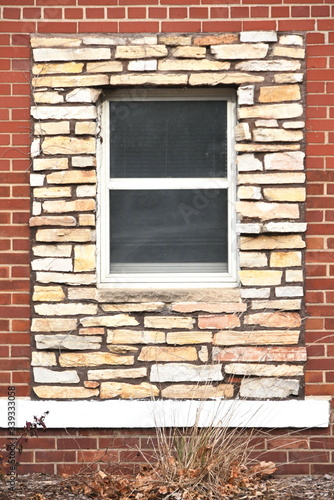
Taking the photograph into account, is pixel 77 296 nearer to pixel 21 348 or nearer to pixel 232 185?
pixel 21 348

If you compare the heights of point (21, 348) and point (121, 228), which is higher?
point (121, 228)

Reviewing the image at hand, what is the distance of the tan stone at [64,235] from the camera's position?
201 inches

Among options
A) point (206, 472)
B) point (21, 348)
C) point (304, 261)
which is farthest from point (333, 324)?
point (21, 348)

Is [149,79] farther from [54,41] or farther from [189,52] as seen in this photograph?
[54,41]

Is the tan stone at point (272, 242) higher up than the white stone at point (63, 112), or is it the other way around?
the white stone at point (63, 112)

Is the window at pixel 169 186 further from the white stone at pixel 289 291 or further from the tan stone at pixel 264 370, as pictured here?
the tan stone at pixel 264 370

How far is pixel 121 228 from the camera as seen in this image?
17.3 ft

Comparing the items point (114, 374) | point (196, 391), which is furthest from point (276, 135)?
point (114, 374)

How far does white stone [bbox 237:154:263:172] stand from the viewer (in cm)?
510

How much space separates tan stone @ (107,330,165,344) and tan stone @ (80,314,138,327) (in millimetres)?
56

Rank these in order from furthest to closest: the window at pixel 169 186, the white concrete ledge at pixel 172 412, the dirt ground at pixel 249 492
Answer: the window at pixel 169 186 < the white concrete ledge at pixel 172 412 < the dirt ground at pixel 249 492

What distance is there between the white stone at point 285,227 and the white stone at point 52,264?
1415 millimetres

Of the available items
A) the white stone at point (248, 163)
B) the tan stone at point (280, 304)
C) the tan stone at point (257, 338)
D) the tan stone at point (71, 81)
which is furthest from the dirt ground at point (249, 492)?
the tan stone at point (71, 81)

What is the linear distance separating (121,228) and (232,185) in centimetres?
86
